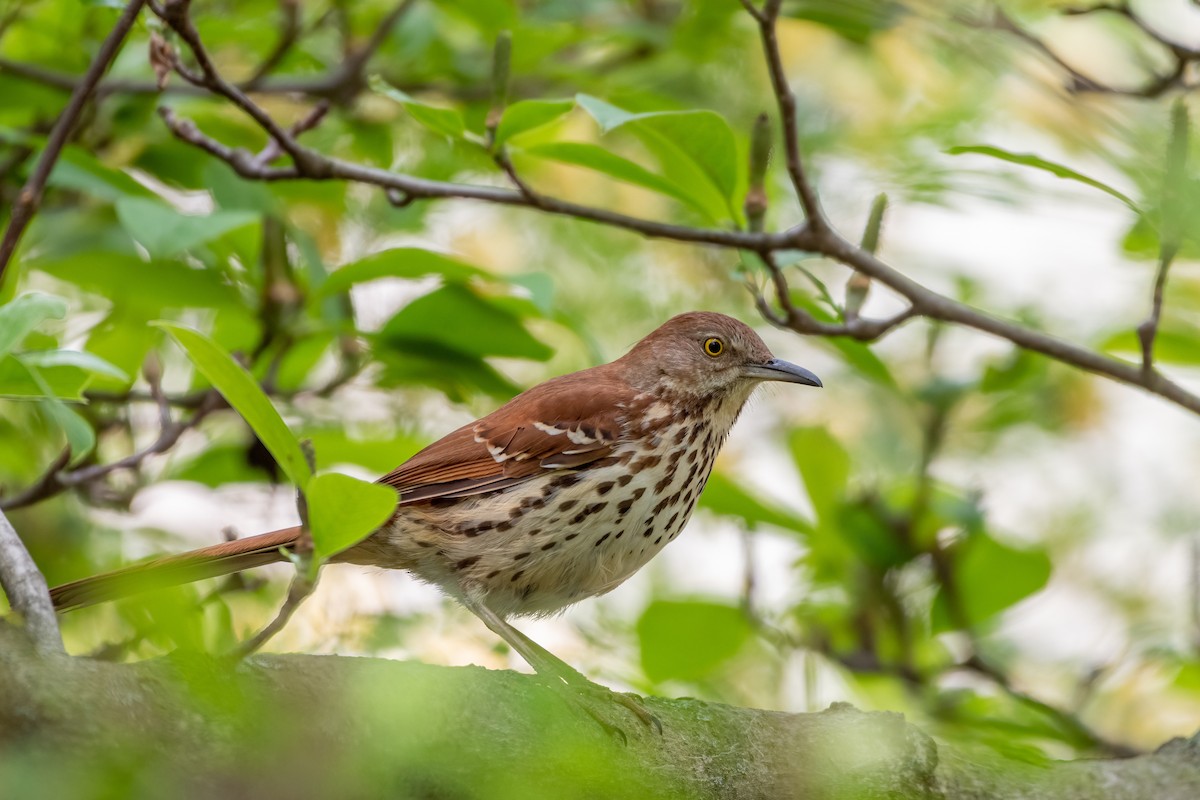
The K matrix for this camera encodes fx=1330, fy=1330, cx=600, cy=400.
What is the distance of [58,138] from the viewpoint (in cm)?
243

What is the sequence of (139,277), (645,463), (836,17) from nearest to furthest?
(139,277) < (645,463) < (836,17)

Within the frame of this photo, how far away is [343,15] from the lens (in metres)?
3.92

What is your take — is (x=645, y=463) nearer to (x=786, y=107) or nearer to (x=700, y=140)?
(x=700, y=140)

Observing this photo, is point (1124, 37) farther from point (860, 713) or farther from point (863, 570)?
→ point (860, 713)

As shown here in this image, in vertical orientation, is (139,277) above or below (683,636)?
above

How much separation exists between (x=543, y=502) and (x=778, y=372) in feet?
3.02

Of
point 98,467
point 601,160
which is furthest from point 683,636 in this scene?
point 98,467

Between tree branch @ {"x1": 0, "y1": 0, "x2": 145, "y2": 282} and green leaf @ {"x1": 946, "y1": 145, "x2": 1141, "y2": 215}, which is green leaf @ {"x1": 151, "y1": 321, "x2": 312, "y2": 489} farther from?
green leaf @ {"x1": 946, "y1": 145, "x2": 1141, "y2": 215}

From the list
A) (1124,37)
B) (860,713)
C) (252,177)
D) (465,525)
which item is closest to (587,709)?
(860,713)

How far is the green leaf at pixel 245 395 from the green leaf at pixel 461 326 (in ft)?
4.35

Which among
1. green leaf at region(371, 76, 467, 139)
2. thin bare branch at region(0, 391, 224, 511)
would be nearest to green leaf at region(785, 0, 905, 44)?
green leaf at region(371, 76, 467, 139)

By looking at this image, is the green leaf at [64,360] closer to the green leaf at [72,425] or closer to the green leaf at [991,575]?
the green leaf at [72,425]

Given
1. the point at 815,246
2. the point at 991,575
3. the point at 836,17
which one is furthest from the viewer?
the point at 836,17

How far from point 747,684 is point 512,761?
115 inches
